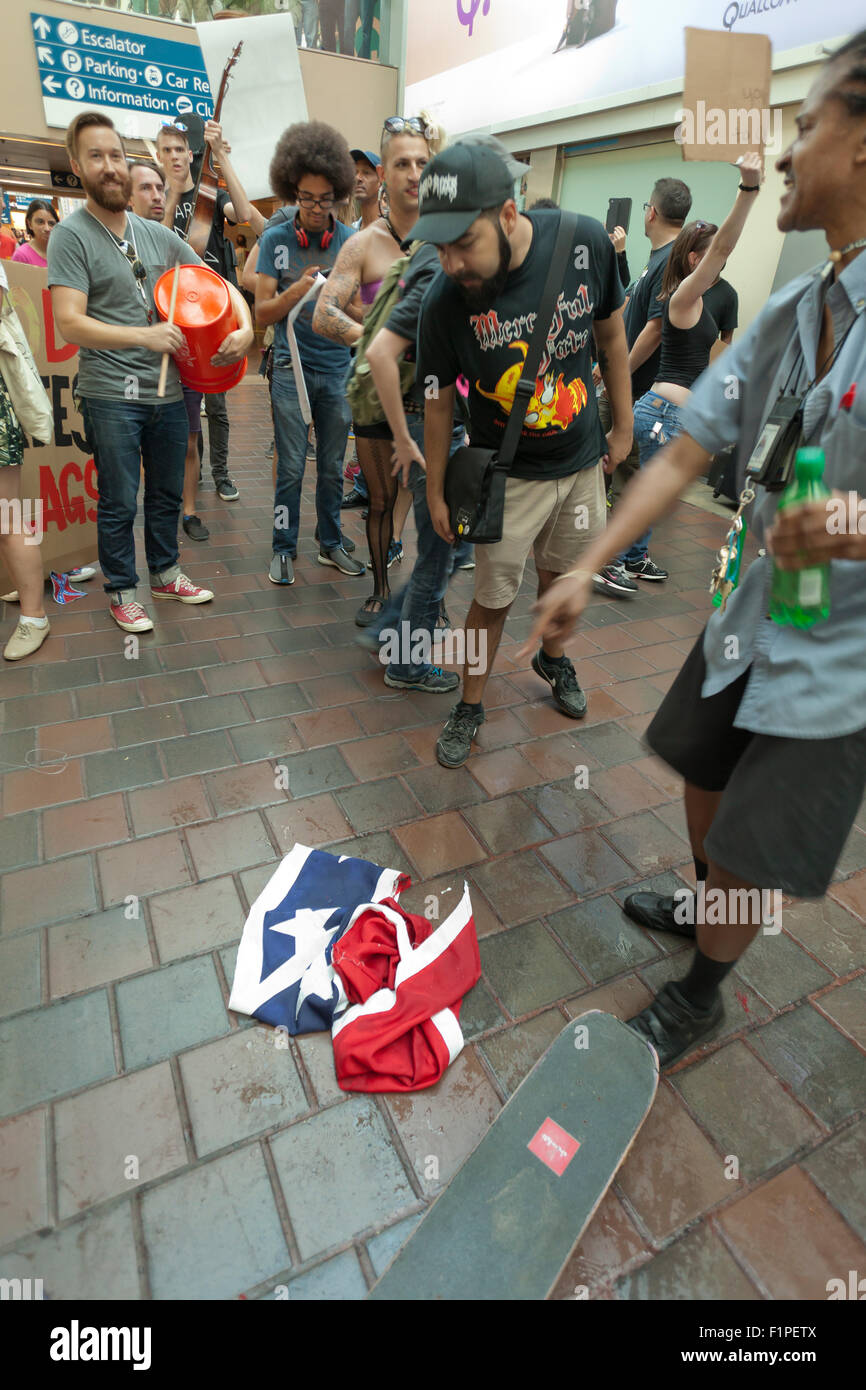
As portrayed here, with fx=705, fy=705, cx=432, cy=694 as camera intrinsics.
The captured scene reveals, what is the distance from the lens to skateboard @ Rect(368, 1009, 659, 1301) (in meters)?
1.35

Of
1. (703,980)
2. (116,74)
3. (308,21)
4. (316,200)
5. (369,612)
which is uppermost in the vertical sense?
(308,21)

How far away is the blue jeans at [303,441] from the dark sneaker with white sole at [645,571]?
6.08ft

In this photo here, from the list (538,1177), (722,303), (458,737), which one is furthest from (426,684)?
(722,303)

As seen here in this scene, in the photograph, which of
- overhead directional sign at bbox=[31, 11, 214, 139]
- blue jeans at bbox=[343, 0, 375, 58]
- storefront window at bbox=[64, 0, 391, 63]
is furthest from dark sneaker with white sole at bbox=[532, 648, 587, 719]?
blue jeans at bbox=[343, 0, 375, 58]

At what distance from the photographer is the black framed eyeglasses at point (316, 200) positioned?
3383 mm

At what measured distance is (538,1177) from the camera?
4.90 feet

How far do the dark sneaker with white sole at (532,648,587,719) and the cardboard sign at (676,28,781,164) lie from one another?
2.09 m

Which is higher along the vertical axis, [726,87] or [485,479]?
[726,87]

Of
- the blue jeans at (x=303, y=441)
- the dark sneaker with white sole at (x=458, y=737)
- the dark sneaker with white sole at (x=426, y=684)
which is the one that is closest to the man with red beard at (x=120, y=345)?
the blue jeans at (x=303, y=441)

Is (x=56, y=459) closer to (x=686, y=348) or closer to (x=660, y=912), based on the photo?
(x=686, y=348)

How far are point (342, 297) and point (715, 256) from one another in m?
1.72

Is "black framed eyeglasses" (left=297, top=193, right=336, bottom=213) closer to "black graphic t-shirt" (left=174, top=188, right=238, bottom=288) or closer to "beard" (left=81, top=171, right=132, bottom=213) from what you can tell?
"beard" (left=81, top=171, right=132, bottom=213)

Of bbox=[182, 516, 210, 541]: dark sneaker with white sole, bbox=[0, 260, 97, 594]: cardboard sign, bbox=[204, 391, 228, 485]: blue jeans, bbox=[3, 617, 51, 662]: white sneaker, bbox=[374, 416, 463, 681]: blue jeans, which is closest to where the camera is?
bbox=[374, 416, 463, 681]: blue jeans

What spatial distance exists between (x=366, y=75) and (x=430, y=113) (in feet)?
39.2
